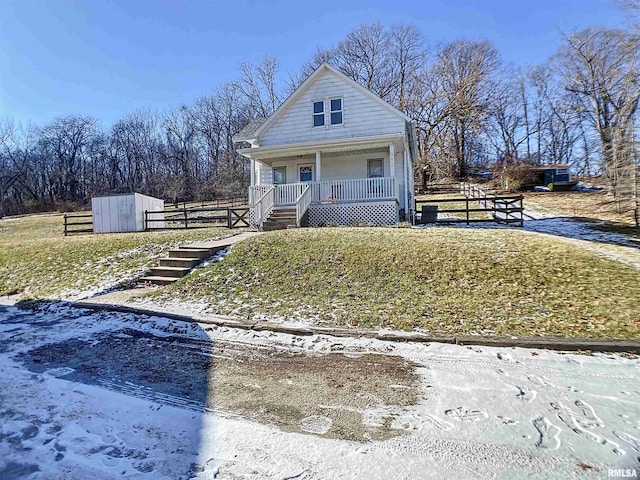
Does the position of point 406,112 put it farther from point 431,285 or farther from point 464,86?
point 431,285

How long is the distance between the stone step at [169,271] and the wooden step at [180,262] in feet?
0.66

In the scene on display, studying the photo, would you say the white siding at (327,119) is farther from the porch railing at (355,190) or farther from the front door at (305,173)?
the porch railing at (355,190)

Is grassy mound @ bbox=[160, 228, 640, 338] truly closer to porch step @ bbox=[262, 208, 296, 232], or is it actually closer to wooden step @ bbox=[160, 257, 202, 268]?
wooden step @ bbox=[160, 257, 202, 268]

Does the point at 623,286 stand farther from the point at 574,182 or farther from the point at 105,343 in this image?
the point at 574,182

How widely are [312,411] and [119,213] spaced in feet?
58.9

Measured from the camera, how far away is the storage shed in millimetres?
17531

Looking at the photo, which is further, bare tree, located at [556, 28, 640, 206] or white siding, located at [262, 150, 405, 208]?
bare tree, located at [556, 28, 640, 206]

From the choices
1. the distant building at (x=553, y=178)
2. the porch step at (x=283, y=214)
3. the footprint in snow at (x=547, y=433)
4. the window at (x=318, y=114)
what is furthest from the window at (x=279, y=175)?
the distant building at (x=553, y=178)

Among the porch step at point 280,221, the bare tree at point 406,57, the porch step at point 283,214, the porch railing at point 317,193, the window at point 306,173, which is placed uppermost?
the bare tree at point 406,57

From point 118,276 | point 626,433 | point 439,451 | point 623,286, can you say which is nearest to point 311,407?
point 439,451

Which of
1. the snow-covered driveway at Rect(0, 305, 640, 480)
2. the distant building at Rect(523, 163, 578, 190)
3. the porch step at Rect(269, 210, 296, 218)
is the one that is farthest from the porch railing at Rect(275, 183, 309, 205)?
the distant building at Rect(523, 163, 578, 190)

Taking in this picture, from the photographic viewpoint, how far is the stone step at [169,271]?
9117 mm

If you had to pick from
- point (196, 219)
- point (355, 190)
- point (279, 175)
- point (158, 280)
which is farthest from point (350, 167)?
point (158, 280)

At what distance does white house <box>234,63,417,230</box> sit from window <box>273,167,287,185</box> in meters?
0.05
